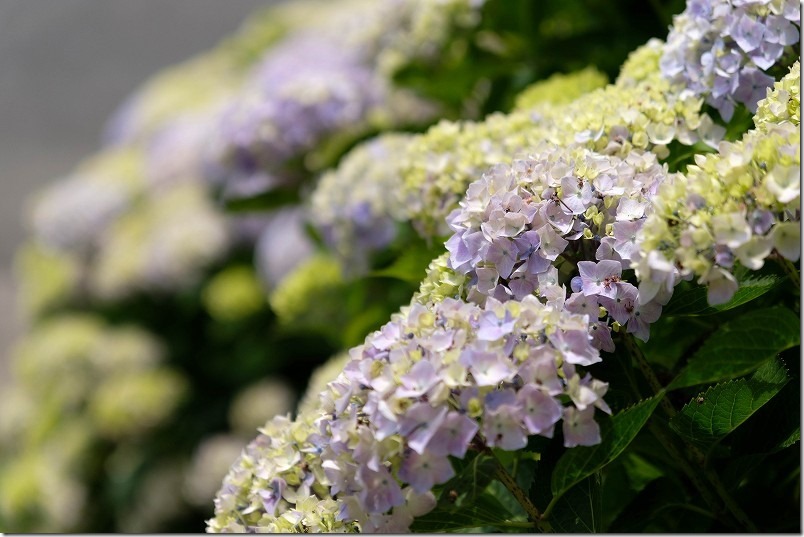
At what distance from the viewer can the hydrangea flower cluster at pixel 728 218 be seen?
46 cm

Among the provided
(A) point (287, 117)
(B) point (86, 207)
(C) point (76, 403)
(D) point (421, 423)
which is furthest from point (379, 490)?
(B) point (86, 207)

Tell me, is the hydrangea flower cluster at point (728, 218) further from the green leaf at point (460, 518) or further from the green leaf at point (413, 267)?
the green leaf at point (413, 267)

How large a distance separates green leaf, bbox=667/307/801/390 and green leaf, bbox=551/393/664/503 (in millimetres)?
51

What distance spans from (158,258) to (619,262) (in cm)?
163

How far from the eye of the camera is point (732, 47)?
0.66m

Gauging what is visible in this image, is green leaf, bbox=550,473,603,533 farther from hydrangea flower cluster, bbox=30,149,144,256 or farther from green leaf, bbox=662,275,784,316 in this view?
hydrangea flower cluster, bbox=30,149,144,256

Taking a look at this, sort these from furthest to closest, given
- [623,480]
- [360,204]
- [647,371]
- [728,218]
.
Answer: [360,204] → [623,480] → [647,371] → [728,218]

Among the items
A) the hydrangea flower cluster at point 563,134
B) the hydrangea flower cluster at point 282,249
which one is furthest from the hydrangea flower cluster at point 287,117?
the hydrangea flower cluster at point 563,134

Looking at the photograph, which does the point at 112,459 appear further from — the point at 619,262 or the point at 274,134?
the point at 619,262

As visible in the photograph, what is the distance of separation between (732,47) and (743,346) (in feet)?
0.75

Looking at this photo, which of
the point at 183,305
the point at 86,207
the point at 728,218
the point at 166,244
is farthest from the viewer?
the point at 86,207

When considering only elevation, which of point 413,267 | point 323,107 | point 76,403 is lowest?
point 76,403

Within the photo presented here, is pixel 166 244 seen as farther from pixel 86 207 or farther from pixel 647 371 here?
pixel 647 371

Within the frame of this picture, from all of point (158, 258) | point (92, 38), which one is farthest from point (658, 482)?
point (92, 38)
